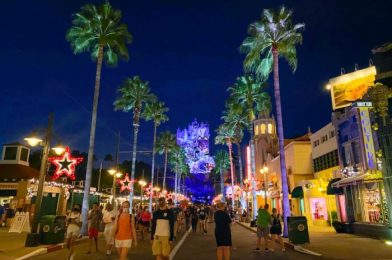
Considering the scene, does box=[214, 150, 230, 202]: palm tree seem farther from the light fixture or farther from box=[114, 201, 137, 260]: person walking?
box=[114, 201, 137, 260]: person walking

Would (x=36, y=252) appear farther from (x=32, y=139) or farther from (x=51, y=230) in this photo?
(x=32, y=139)

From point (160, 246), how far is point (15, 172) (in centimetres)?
2978

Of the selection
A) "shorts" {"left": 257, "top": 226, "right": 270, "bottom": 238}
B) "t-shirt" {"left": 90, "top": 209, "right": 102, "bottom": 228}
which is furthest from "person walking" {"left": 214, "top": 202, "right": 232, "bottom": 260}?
"t-shirt" {"left": 90, "top": 209, "right": 102, "bottom": 228}

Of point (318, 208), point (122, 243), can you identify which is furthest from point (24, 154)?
point (122, 243)

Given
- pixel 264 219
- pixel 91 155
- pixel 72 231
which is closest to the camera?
pixel 72 231

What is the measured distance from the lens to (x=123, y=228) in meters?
9.50

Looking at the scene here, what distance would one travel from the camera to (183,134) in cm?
11106

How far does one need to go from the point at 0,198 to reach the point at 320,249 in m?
31.3

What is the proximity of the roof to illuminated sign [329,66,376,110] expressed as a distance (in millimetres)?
29285

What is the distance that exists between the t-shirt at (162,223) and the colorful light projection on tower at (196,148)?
9989 cm

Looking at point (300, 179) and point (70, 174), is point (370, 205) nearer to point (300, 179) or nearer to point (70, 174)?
point (300, 179)

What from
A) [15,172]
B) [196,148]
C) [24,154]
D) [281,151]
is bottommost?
[15,172]

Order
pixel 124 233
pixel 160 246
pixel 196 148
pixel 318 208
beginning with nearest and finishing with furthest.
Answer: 1. pixel 160 246
2. pixel 124 233
3. pixel 318 208
4. pixel 196 148

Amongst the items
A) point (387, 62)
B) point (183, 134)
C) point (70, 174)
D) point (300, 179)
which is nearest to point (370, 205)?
point (387, 62)
